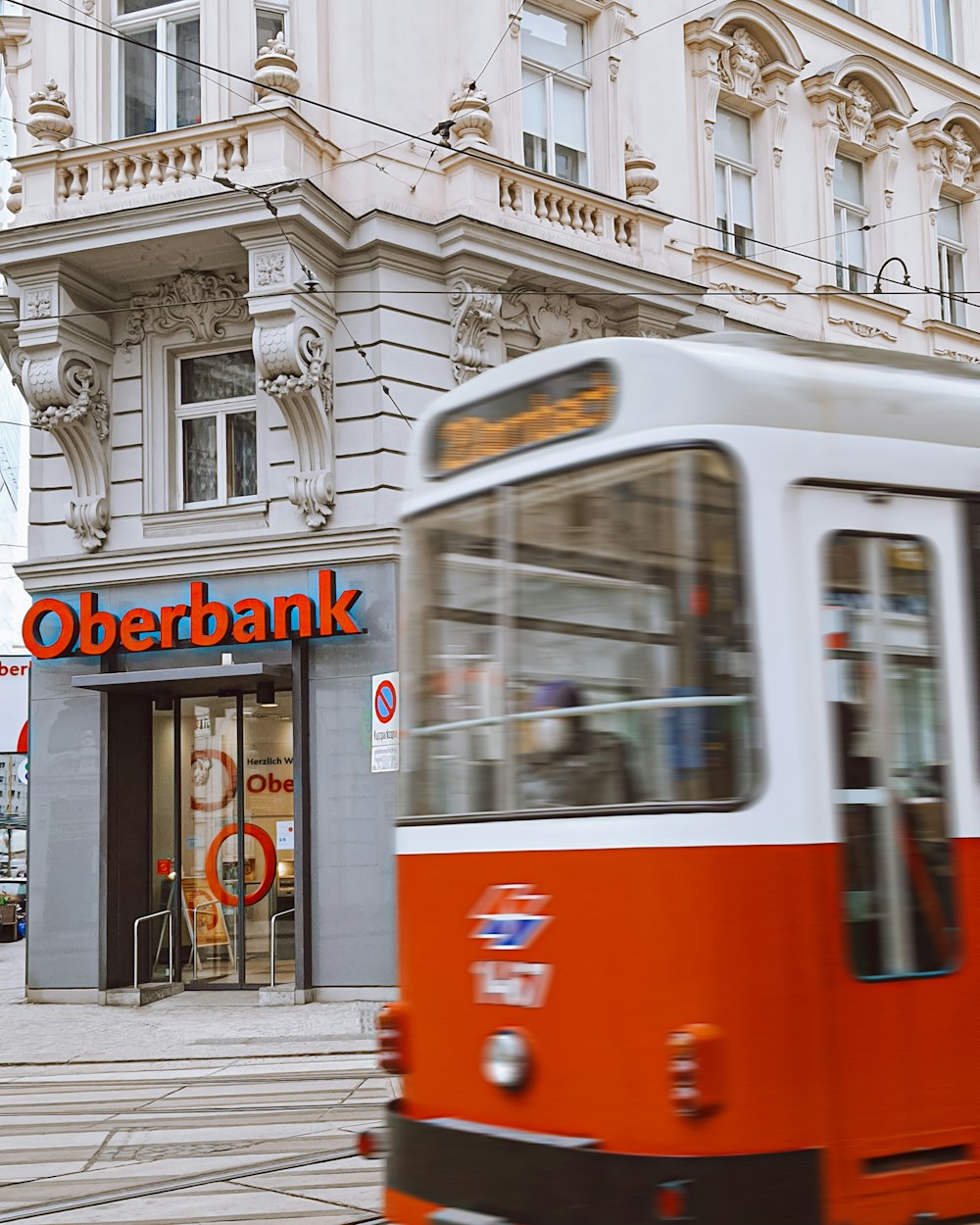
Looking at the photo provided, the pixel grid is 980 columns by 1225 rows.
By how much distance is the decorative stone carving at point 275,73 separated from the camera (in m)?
14.9

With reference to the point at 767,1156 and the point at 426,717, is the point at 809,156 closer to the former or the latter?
the point at 426,717

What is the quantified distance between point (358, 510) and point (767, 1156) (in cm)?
1115

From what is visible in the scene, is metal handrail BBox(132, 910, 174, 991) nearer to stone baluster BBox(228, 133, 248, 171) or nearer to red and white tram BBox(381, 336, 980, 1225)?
stone baluster BBox(228, 133, 248, 171)

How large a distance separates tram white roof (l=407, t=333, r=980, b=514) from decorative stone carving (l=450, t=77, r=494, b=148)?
10.5 m

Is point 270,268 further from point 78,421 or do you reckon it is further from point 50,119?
point 50,119

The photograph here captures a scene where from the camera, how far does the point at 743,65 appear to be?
19.4m

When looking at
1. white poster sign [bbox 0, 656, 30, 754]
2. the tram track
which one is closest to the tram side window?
the tram track

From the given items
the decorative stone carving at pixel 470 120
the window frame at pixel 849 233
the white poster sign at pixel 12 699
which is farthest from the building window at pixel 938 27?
the white poster sign at pixel 12 699

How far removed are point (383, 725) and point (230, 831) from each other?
12.9ft

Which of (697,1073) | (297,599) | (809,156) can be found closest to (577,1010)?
(697,1073)

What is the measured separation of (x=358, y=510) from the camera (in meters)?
15.2

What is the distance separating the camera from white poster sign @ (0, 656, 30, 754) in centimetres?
2659

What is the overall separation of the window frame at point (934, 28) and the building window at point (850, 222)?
2.65 metres

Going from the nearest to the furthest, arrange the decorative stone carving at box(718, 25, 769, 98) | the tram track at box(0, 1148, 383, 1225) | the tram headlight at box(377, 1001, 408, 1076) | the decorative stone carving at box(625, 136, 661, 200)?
the tram headlight at box(377, 1001, 408, 1076)
the tram track at box(0, 1148, 383, 1225)
the decorative stone carving at box(625, 136, 661, 200)
the decorative stone carving at box(718, 25, 769, 98)
